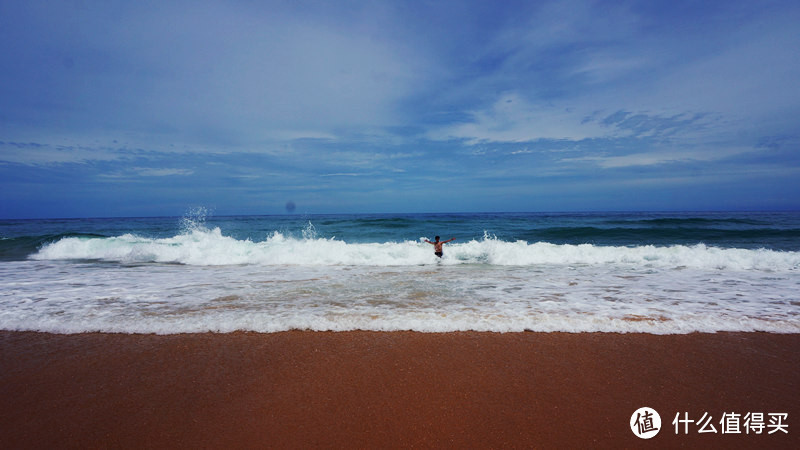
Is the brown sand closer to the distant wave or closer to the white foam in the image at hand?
the white foam

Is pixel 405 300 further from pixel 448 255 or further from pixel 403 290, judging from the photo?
pixel 448 255

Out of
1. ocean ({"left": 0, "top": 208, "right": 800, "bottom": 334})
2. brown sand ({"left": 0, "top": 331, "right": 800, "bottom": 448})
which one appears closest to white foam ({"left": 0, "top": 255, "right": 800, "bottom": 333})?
ocean ({"left": 0, "top": 208, "right": 800, "bottom": 334})

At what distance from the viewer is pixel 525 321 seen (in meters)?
4.98

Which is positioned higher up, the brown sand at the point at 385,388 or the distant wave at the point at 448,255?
the distant wave at the point at 448,255

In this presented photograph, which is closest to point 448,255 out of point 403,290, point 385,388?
point 403,290

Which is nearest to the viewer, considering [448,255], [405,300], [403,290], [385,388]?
[385,388]

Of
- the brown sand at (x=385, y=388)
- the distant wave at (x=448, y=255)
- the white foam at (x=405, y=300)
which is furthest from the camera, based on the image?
the distant wave at (x=448, y=255)

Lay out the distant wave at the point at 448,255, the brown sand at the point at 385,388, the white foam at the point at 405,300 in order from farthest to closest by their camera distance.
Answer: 1. the distant wave at the point at 448,255
2. the white foam at the point at 405,300
3. the brown sand at the point at 385,388

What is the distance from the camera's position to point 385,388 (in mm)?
3312

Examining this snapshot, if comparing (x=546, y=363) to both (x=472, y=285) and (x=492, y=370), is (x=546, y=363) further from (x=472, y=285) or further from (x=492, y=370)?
(x=472, y=285)

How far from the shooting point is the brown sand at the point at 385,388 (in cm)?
269

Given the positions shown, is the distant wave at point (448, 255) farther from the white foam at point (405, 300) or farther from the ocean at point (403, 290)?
the white foam at point (405, 300)

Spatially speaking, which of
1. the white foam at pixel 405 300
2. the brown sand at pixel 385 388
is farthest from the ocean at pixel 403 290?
the brown sand at pixel 385 388

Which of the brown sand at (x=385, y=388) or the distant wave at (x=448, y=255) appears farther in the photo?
the distant wave at (x=448, y=255)
